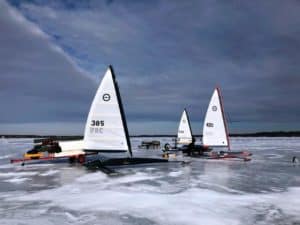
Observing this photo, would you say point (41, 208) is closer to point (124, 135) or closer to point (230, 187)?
point (230, 187)

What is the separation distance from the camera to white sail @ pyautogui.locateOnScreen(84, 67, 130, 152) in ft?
42.8

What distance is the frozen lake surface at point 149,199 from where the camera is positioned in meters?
5.77

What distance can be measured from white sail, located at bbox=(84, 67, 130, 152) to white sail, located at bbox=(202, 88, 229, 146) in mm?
8227

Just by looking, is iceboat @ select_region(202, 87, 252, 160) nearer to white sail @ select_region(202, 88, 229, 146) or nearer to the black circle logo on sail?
white sail @ select_region(202, 88, 229, 146)

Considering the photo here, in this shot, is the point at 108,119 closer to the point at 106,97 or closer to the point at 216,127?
the point at 106,97

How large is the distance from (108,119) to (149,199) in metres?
6.32

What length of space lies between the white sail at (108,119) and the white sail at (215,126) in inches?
324

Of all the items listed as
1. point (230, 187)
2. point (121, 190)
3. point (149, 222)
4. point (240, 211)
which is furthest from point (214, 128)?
point (149, 222)

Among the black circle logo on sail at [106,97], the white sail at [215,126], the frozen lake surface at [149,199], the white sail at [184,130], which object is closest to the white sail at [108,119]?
the black circle logo on sail at [106,97]

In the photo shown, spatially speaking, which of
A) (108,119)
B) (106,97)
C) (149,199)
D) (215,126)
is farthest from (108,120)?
(215,126)

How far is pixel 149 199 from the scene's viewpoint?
24.4 ft

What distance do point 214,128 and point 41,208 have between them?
1473 cm

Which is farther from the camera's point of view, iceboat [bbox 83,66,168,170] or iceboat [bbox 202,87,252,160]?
iceboat [bbox 202,87,252,160]

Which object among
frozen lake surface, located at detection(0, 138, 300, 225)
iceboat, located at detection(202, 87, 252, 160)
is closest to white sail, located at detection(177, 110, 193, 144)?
iceboat, located at detection(202, 87, 252, 160)
